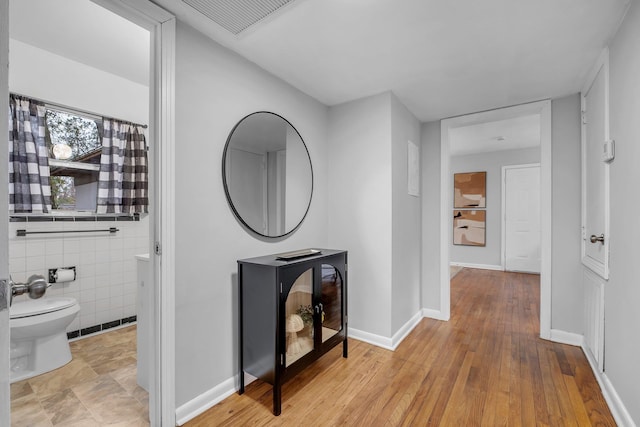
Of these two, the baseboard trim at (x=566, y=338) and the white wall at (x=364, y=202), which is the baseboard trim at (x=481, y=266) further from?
the white wall at (x=364, y=202)

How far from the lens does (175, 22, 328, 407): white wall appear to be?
1623 mm

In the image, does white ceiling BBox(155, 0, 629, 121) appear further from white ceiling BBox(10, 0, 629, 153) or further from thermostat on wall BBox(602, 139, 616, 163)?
thermostat on wall BBox(602, 139, 616, 163)

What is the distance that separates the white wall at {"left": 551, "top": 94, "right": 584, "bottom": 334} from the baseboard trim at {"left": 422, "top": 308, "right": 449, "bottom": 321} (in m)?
0.96

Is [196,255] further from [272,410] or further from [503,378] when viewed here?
[503,378]

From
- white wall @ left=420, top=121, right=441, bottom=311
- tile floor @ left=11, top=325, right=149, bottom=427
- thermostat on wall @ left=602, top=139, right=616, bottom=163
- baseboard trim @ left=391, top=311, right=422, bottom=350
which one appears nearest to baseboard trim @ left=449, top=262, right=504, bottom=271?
white wall @ left=420, top=121, right=441, bottom=311

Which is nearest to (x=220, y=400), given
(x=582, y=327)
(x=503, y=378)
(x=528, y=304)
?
(x=503, y=378)

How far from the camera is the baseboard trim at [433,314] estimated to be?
3.18 metres

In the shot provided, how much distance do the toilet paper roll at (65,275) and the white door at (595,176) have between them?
408cm

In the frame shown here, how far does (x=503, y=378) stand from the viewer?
2.04 metres

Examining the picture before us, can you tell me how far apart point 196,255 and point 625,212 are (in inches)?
93.2

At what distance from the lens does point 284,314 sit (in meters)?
1.71

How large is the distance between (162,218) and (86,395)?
1352 millimetres

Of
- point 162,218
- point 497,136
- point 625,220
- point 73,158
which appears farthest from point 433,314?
point 73,158

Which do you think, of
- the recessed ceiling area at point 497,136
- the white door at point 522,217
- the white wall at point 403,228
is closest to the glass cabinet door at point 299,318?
the white wall at point 403,228
